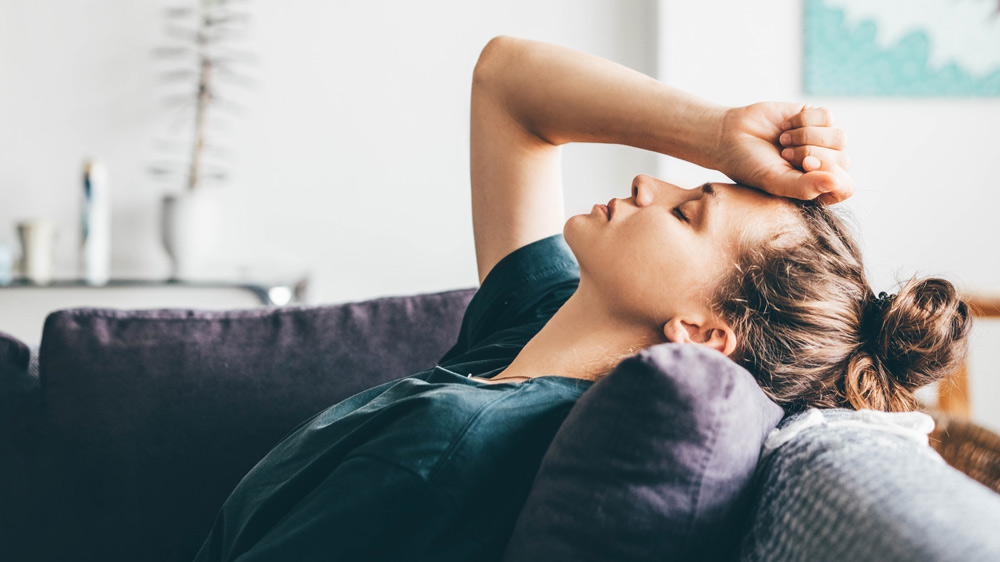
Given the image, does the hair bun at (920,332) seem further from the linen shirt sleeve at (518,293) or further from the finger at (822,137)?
the linen shirt sleeve at (518,293)

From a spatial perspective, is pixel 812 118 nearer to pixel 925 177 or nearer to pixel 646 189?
pixel 646 189

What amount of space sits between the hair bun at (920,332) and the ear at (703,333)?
16 cm

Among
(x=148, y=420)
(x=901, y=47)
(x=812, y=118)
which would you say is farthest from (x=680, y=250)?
(x=901, y=47)

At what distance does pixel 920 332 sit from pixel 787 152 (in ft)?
0.79

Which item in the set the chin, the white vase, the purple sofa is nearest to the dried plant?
the white vase

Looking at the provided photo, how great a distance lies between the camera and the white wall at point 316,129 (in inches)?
102

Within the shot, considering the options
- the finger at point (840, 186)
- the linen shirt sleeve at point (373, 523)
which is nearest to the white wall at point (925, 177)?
the finger at point (840, 186)

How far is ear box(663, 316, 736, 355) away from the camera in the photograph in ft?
2.80

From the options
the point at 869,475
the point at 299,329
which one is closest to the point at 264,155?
the point at 299,329

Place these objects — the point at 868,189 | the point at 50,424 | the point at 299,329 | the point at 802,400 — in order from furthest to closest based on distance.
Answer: the point at 868,189, the point at 299,329, the point at 50,424, the point at 802,400

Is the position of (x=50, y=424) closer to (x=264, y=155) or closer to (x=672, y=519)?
(x=672, y=519)

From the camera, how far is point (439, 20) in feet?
8.67

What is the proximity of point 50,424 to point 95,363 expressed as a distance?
98 millimetres

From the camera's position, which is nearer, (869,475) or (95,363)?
(869,475)
